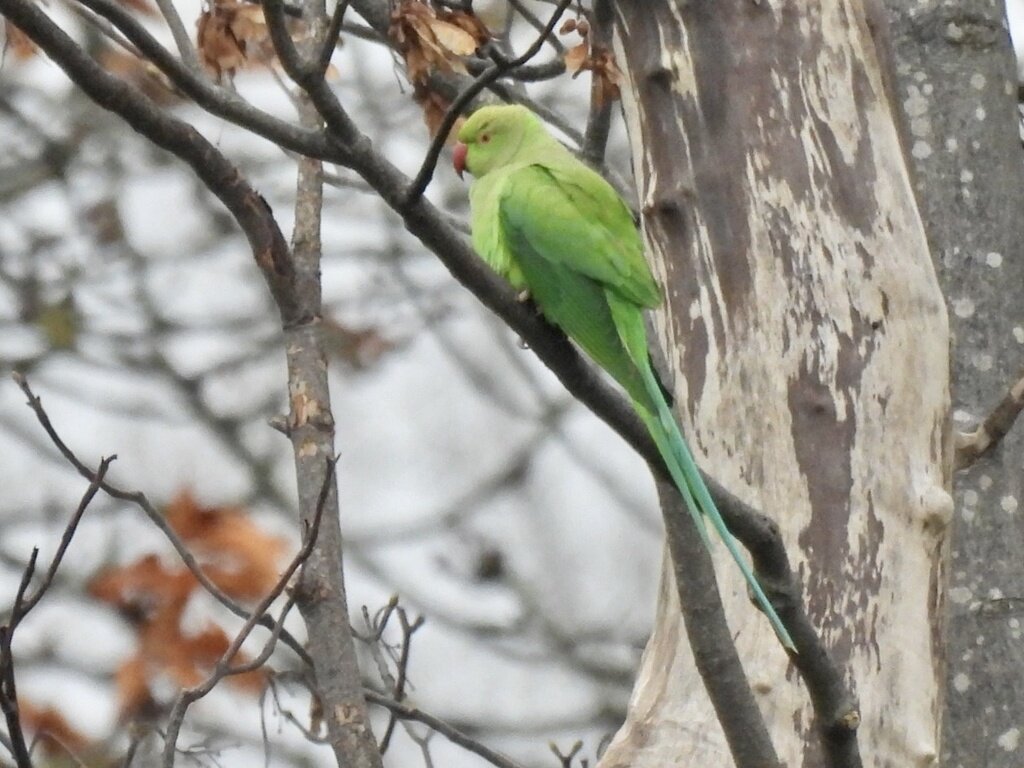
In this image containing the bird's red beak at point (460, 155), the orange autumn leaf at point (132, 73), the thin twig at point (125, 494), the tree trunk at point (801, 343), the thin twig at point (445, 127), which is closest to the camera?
the thin twig at point (445, 127)

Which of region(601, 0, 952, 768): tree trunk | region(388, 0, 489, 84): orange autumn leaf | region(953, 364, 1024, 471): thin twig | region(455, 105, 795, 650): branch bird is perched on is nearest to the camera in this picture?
region(455, 105, 795, 650): branch bird is perched on

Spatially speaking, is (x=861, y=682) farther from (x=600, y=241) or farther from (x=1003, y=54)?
(x=1003, y=54)

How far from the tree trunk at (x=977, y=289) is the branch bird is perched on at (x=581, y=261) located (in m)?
0.94

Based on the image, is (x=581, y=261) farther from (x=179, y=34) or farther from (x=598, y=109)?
(x=179, y=34)

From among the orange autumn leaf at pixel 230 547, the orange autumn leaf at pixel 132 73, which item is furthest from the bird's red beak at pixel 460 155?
the orange autumn leaf at pixel 132 73

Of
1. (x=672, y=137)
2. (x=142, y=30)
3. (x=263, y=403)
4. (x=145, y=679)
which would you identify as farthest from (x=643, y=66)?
(x=263, y=403)

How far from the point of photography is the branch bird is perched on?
9.04 feet

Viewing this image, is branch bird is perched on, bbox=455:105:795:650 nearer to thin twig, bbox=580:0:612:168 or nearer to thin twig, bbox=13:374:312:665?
thin twig, bbox=580:0:612:168

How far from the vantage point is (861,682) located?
2.85 m

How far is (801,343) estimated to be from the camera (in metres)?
3.03

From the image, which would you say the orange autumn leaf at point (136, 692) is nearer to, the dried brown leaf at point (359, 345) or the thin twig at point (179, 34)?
the thin twig at point (179, 34)

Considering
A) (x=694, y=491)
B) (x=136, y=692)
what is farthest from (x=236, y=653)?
(x=136, y=692)

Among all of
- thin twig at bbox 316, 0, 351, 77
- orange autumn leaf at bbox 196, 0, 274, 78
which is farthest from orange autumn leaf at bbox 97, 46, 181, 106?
thin twig at bbox 316, 0, 351, 77

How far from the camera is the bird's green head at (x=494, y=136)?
3.66 meters
